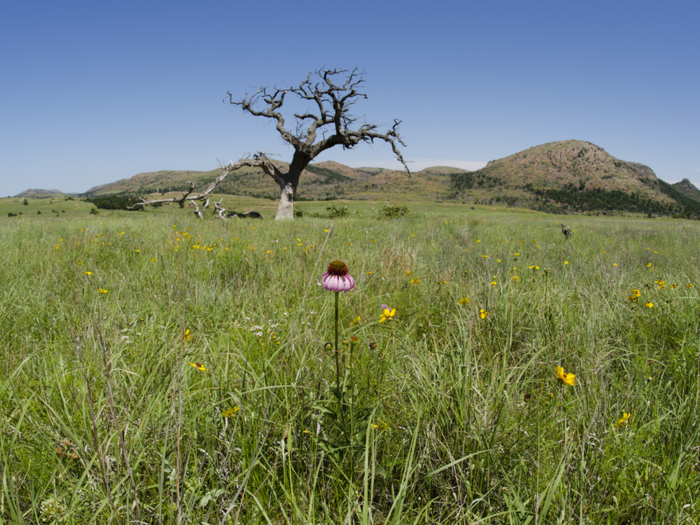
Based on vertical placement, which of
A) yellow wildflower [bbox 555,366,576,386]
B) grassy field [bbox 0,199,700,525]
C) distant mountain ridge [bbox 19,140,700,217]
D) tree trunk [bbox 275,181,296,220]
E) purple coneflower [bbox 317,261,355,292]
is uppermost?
distant mountain ridge [bbox 19,140,700,217]

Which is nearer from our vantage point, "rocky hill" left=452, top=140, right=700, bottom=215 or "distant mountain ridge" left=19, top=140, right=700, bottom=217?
"distant mountain ridge" left=19, top=140, right=700, bottom=217

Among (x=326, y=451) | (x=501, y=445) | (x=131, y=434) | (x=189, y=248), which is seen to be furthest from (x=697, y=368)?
(x=189, y=248)

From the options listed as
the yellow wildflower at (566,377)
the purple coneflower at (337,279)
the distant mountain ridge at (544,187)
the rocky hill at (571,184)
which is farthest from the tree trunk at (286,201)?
the rocky hill at (571,184)

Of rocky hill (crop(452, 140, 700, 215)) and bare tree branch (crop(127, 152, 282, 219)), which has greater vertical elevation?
rocky hill (crop(452, 140, 700, 215))

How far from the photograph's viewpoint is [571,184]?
13125cm

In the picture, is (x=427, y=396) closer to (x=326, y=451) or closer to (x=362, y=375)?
(x=362, y=375)

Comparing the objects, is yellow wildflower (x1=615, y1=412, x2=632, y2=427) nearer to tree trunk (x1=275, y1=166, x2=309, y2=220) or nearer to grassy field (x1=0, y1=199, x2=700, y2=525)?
grassy field (x1=0, y1=199, x2=700, y2=525)

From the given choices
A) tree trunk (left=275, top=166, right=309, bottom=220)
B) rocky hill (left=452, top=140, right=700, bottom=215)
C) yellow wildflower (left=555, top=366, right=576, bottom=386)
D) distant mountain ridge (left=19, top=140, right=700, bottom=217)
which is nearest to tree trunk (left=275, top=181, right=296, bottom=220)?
tree trunk (left=275, top=166, right=309, bottom=220)

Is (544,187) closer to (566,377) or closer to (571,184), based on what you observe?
(571,184)

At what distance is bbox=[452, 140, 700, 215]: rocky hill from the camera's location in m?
107

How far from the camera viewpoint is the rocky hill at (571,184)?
350 ft

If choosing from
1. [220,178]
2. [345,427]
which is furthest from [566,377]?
[220,178]

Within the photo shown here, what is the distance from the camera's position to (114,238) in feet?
19.5

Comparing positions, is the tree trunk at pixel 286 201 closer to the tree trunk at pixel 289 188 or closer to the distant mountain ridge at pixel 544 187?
the tree trunk at pixel 289 188
